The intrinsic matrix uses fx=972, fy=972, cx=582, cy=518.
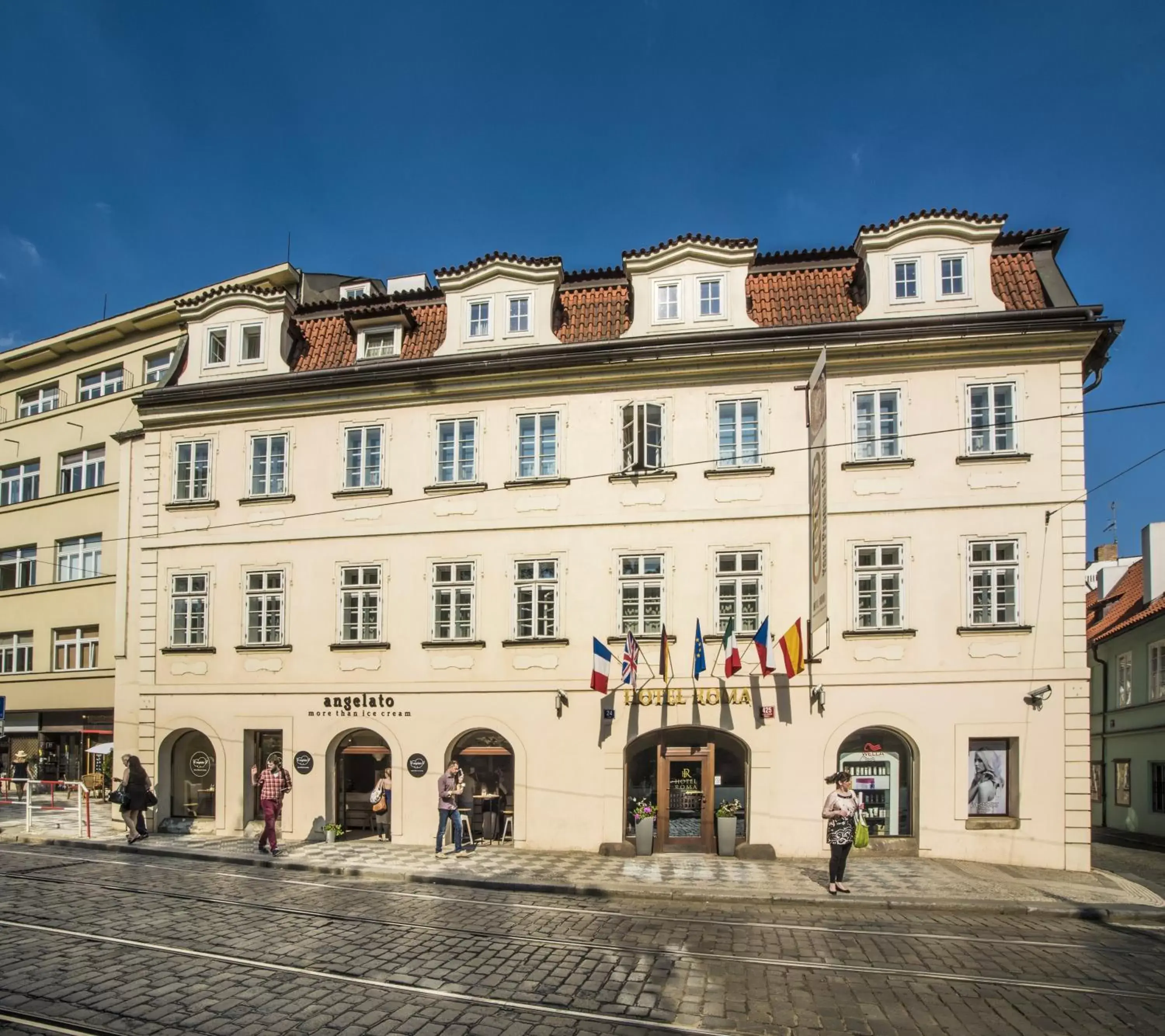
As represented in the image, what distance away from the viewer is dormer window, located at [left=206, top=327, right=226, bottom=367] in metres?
23.8

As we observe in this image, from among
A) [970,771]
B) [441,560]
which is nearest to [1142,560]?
[970,771]

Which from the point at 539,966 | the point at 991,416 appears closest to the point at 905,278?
the point at 991,416

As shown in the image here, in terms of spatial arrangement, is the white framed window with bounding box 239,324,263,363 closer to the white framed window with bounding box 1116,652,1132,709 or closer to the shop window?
the shop window

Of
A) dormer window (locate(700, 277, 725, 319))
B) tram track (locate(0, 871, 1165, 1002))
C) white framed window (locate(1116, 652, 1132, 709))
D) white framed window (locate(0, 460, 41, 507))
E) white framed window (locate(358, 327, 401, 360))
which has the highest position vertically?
dormer window (locate(700, 277, 725, 319))

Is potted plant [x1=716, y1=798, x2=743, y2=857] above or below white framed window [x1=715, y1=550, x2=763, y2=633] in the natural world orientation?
below

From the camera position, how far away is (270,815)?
18.9 meters

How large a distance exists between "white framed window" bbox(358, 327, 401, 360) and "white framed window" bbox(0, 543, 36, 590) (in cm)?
1935

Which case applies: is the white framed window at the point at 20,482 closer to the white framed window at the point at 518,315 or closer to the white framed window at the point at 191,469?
the white framed window at the point at 191,469

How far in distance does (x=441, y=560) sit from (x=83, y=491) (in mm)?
18703

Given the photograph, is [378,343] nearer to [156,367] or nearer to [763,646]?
[763,646]

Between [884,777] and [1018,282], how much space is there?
1053cm

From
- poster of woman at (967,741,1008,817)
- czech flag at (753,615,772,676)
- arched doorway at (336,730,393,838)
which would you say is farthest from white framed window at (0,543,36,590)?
poster of woman at (967,741,1008,817)

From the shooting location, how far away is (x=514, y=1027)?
8578mm

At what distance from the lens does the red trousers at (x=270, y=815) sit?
18.9 metres
